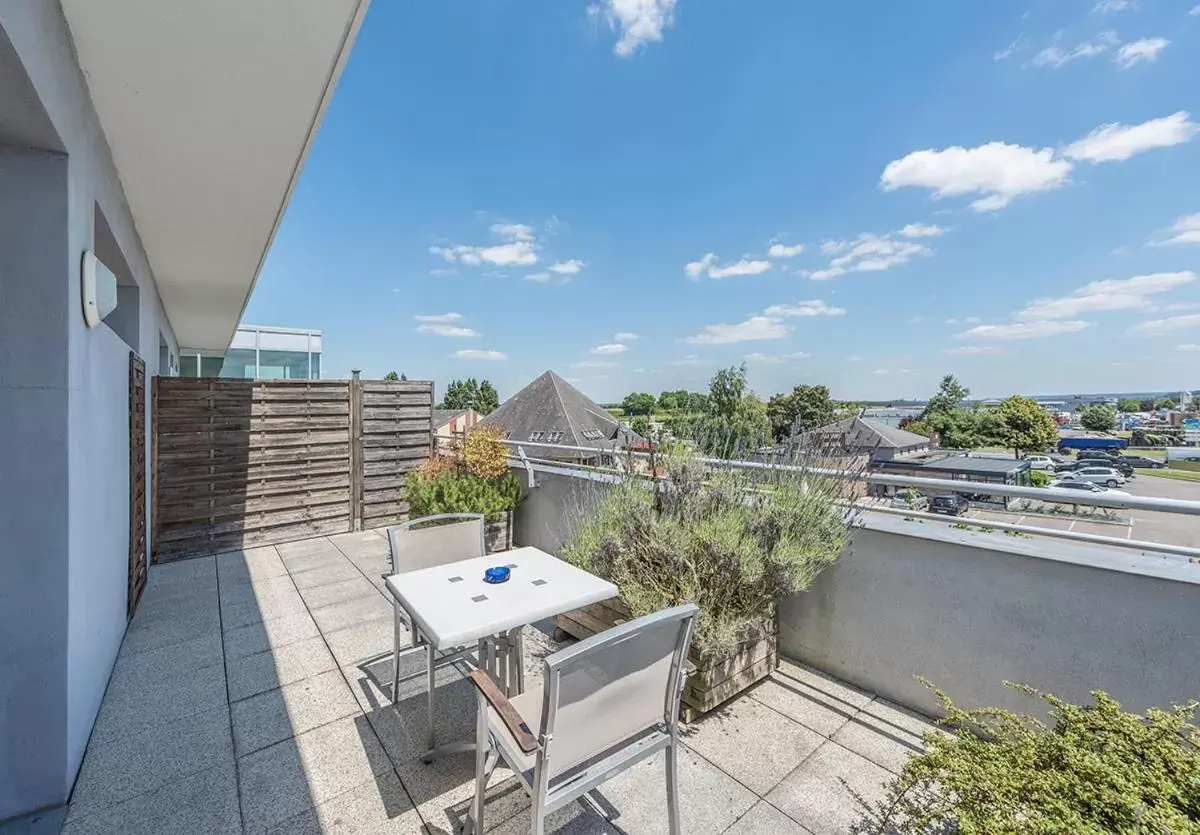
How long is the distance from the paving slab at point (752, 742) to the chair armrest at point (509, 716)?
1.13 metres

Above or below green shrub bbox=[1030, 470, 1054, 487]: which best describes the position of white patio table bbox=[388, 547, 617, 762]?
below

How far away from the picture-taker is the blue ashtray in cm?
214

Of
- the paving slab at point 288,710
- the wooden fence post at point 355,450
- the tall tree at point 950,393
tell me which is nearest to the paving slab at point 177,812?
the paving slab at point 288,710

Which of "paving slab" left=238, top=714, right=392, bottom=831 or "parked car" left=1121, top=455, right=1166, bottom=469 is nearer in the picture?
"paving slab" left=238, top=714, right=392, bottom=831

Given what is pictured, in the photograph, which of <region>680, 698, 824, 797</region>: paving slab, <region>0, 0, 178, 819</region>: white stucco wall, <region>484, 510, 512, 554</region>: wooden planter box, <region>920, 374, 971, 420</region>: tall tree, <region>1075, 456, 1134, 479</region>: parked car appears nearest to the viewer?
<region>0, 0, 178, 819</region>: white stucco wall

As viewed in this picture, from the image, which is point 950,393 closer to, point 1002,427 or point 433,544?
point 1002,427

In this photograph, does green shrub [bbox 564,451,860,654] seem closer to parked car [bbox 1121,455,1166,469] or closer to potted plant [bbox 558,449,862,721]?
potted plant [bbox 558,449,862,721]

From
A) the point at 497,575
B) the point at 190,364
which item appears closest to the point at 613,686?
the point at 497,575

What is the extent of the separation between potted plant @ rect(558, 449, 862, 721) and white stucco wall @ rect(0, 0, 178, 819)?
2.15 meters

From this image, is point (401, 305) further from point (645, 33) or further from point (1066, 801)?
point (1066, 801)

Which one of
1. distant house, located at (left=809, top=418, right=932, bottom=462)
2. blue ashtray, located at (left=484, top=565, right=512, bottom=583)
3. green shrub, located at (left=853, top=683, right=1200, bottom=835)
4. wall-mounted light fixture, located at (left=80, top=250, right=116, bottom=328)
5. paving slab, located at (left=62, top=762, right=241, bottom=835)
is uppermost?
wall-mounted light fixture, located at (left=80, top=250, right=116, bottom=328)

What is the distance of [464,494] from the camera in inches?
179

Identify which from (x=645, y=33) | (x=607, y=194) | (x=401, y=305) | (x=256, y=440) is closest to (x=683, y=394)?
(x=256, y=440)

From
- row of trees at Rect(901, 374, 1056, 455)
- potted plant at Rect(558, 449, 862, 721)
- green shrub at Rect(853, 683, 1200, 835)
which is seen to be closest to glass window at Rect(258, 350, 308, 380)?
potted plant at Rect(558, 449, 862, 721)
